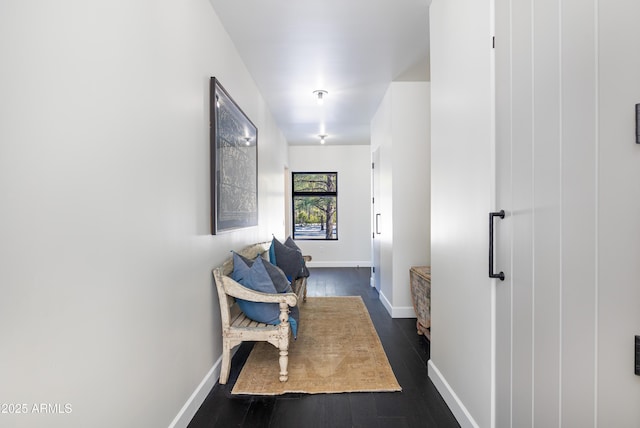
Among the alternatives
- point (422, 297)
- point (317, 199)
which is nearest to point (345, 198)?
point (317, 199)

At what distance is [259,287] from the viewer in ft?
7.84

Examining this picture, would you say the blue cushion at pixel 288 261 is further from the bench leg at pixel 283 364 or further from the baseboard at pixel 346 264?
the baseboard at pixel 346 264

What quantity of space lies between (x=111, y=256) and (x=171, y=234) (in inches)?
19.8

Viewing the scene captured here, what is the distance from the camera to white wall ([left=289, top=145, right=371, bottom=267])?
25.1 ft

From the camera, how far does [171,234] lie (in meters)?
1.75

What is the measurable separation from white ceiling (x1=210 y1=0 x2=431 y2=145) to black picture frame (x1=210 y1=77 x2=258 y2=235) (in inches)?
24.2

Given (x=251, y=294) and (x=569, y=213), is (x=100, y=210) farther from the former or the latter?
(x=569, y=213)

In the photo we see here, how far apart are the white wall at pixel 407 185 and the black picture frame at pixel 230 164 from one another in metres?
1.65

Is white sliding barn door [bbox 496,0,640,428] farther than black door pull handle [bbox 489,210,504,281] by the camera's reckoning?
No

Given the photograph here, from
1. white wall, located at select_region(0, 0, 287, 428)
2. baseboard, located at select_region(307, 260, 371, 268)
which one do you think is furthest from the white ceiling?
baseboard, located at select_region(307, 260, 371, 268)

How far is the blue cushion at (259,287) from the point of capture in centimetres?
238

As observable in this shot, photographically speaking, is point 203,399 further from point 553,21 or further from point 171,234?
point 553,21

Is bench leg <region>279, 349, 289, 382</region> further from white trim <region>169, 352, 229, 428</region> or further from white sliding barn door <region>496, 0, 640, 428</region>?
white sliding barn door <region>496, 0, 640, 428</region>

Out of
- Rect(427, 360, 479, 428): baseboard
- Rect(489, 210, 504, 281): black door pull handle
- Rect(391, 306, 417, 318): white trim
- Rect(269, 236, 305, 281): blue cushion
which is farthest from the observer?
Rect(391, 306, 417, 318): white trim
